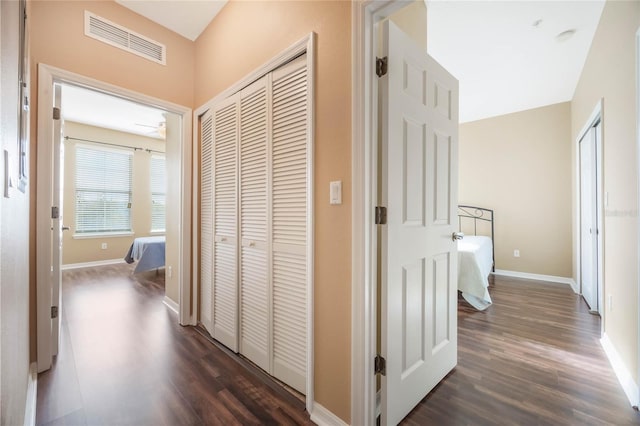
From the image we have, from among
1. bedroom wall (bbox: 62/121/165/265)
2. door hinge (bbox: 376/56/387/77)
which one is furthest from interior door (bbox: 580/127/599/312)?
bedroom wall (bbox: 62/121/165/265)

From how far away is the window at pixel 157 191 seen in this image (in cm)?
630

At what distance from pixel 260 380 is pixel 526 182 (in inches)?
194

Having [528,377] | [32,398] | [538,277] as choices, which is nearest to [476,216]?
[538,277]

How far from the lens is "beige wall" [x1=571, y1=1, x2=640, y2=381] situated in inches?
65.7

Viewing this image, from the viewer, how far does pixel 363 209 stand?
126 centimetres

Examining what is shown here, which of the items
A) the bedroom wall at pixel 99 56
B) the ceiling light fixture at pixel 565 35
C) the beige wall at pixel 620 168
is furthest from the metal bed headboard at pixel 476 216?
the bedroom wall at pixel 99 56

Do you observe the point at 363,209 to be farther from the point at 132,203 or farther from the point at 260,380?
the point at 132,203

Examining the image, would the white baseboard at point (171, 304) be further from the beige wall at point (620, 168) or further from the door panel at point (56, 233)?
the beige wall at point (620, 168)

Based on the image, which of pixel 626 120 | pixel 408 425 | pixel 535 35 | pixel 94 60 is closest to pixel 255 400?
pixel 408 425

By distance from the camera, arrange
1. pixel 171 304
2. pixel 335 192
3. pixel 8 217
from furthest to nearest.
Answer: pixel 171 304 < pixel 335 192 < pixel 8 217

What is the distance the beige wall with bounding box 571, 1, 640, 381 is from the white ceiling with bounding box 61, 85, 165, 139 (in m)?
4.72

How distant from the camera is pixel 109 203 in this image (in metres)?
5.79

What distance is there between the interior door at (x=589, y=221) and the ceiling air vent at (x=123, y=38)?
4.48m

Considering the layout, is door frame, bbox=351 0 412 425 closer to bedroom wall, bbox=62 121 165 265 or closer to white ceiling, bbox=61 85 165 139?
white ceiling, bbox=61 85 165 139
